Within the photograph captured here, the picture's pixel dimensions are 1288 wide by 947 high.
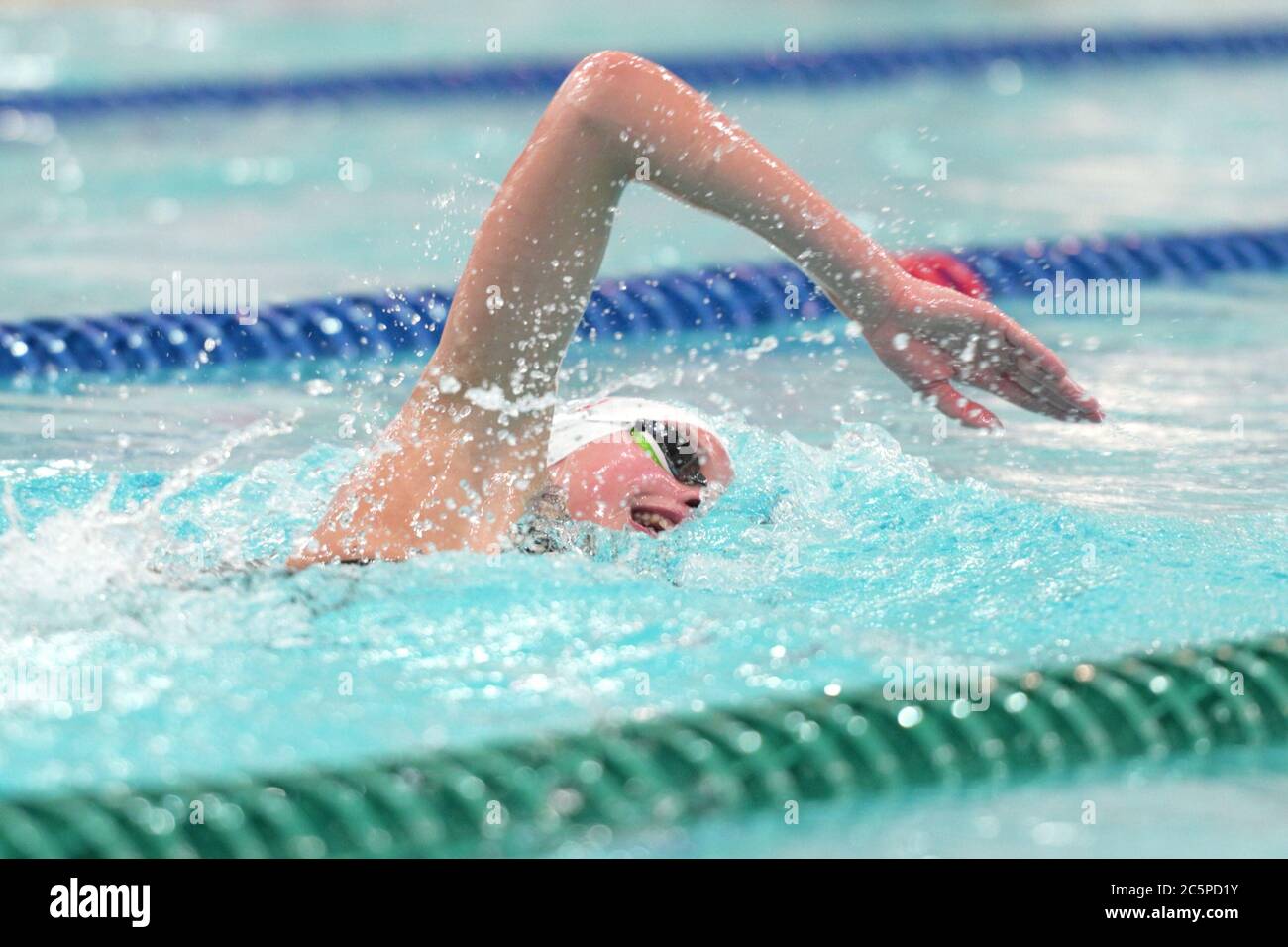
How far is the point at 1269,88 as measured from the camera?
7.29 m

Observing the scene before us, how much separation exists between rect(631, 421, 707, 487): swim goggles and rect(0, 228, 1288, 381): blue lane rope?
1.13 meters

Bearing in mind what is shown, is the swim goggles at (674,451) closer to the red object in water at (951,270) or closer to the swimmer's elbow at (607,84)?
the swimmer's elbow at (607,84)

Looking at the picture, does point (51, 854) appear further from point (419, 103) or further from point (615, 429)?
point (419, 103)

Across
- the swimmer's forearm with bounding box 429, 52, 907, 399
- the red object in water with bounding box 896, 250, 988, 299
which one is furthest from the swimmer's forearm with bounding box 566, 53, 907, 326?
the red object in water with bounding box 896, 250, 988, 299

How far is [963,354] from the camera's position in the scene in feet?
6.60

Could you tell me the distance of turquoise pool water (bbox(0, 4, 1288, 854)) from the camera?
6.33ft

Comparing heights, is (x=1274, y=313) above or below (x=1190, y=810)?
above

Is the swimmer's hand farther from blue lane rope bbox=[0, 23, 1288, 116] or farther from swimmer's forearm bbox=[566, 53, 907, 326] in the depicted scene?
blue lane rope bbox=[0, 23, 1288, 116]

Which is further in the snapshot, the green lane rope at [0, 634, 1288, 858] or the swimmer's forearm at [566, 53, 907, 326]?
the swimmer's forearm at [566, 53, 907, 326]

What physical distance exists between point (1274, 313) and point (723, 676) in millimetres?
2790

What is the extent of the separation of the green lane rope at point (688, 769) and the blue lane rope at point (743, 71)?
16.7 ft

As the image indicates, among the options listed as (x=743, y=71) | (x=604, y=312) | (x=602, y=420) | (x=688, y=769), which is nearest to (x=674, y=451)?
(x=602, y=420)

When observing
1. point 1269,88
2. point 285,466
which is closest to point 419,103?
point 1269,88

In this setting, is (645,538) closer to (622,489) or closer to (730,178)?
(622,489)
